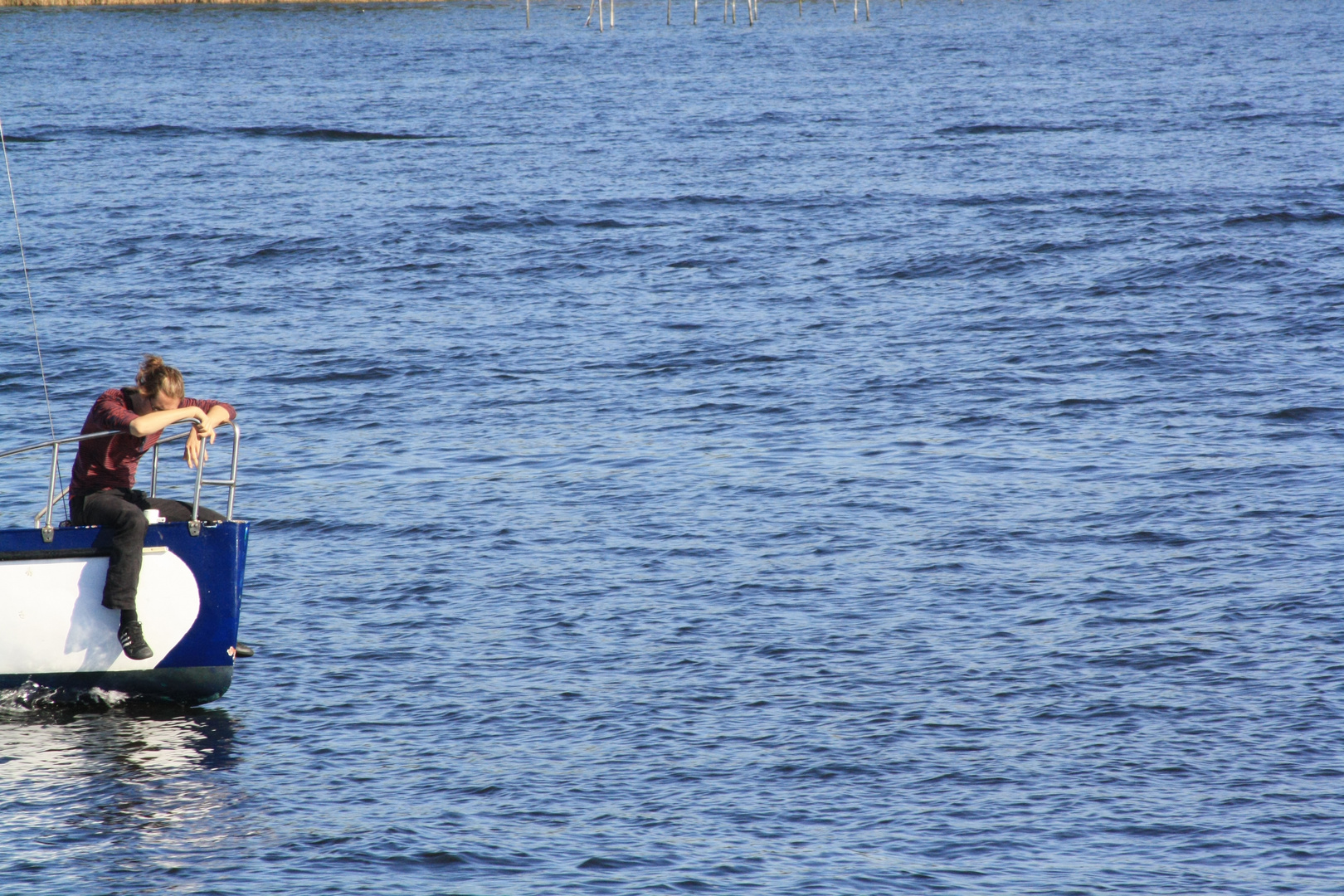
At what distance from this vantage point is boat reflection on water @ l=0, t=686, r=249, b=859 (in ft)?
30.2

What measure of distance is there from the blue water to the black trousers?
0.88 m

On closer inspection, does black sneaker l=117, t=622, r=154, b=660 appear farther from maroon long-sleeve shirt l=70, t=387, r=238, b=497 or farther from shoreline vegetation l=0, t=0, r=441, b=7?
shoreline vegetation l=0, t=0, r=441, b=7

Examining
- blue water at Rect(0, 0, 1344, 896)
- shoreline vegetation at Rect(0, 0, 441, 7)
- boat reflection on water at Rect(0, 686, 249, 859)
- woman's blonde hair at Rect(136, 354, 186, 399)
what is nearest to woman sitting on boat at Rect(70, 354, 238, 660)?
woman's blonde hair at Rect(136, 354, 186, 399)

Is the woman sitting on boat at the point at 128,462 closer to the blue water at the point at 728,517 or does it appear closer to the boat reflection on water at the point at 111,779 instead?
the boat reflection on water at the point at 111,779

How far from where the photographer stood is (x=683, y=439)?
56.5ft

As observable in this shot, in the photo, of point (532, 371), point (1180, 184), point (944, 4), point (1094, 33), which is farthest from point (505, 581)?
point (944, 4)

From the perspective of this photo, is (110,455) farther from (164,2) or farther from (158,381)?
(164,2)

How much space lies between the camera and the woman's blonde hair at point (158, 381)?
10234 millimetres

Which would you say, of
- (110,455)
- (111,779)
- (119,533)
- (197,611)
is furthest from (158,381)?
(111,779)

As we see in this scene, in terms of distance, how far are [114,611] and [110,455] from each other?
102cm

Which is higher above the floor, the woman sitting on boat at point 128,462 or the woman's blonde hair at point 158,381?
the woman's blonde hair at point 158,381

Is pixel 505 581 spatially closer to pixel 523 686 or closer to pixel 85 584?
pixel 523 686

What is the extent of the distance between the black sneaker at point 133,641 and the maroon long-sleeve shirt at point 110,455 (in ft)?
2.95

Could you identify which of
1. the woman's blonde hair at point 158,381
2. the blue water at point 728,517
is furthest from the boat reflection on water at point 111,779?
the woman's blonde hair at point 158,381
